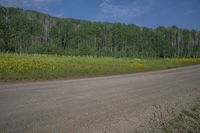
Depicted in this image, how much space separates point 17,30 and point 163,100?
79920 mm

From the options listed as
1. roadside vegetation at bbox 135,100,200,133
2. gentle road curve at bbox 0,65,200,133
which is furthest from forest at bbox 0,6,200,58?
roadside vegetation at bbox 135,100,200,133

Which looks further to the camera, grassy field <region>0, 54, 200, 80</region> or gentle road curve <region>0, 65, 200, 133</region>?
grassy field <region>0, 54, 200, 80</region>

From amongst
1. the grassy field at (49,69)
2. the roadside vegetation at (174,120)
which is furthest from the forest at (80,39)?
the roadside vegetation at (174,120)

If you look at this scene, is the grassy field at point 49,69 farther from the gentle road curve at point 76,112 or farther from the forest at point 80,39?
the forest at point 80,39

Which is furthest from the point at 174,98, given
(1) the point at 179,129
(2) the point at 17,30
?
(2) the point at 17,30

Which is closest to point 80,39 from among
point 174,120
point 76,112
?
point 76,112

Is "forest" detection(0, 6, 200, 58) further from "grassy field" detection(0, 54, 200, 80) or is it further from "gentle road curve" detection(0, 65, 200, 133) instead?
"gentle road curve" detection(0, 65, 200, 133)

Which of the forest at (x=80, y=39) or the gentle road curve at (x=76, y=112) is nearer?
the gentle road curve at (x=76, y=112)

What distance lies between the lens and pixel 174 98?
30.6 ft

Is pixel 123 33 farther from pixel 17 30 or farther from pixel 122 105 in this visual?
pixel 122 105

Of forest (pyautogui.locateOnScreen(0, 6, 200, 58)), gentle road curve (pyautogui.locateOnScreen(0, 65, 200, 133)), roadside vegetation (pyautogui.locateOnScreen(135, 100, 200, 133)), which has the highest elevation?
forest (pyautogui.locateOnScreen(0, 6, 200, 58))

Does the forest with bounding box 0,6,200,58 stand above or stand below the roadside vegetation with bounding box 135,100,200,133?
Answer: above

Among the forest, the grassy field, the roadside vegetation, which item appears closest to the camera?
the roadside vegetation

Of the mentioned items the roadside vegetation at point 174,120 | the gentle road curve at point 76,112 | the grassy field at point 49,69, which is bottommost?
the roadside vegetation at point 174,120
